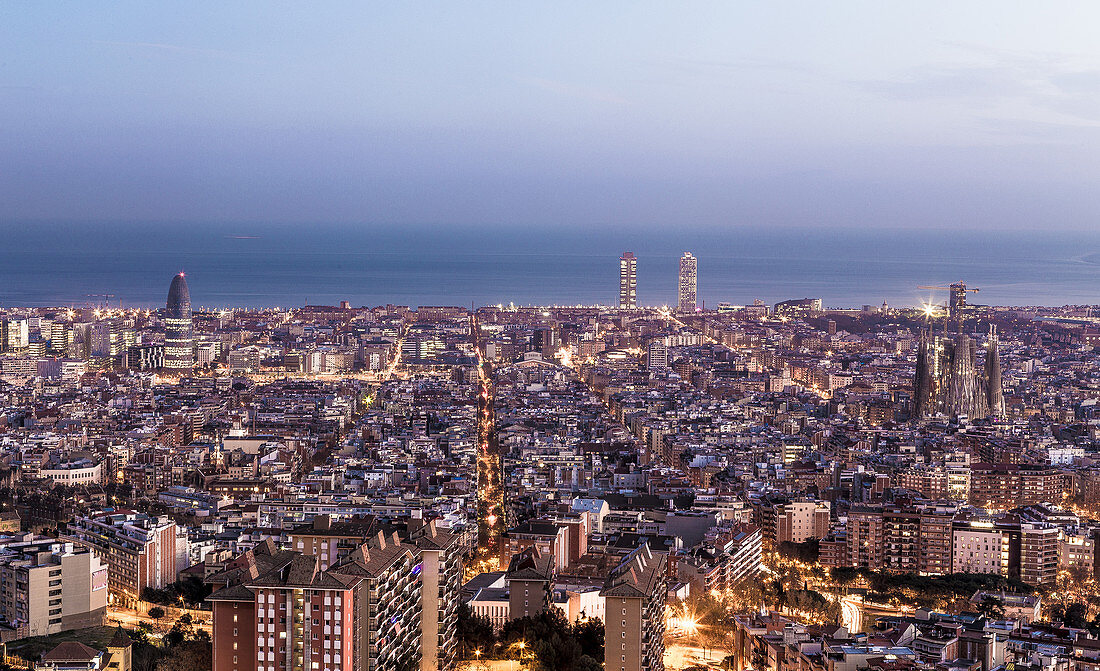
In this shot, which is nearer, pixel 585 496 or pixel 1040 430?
pixel 585 496

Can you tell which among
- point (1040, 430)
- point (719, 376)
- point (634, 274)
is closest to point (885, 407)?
point (1040, 430)

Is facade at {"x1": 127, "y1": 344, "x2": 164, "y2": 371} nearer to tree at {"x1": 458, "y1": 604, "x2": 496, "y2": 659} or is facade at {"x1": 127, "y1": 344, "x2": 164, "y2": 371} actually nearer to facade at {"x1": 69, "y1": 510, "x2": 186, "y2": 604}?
facade at {"x1": 69, "y1": 510, "x2": 186, "y2": 604}

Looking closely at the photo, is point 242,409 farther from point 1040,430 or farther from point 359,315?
point 359,315

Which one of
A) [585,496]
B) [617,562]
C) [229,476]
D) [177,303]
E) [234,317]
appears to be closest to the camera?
[617,562]

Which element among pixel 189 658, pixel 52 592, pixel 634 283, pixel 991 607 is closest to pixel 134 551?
pixel 52 592

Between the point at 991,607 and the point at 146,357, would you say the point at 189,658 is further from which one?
the point at 146,357

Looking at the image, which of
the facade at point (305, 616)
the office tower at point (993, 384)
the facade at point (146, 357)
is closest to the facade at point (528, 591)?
the facade at point (305, 616)
